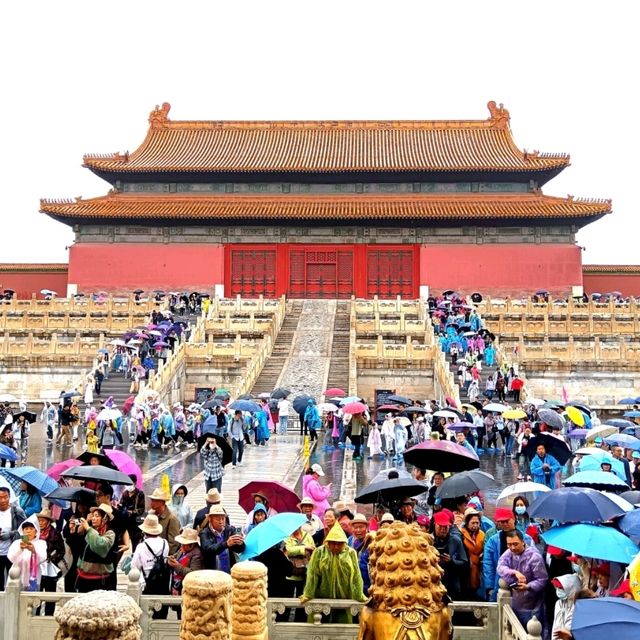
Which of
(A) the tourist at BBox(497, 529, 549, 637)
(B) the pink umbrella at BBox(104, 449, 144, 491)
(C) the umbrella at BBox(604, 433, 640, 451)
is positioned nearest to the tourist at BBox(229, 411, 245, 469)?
(B) the pink umbrella at BBox(104, 449, 144, 491)

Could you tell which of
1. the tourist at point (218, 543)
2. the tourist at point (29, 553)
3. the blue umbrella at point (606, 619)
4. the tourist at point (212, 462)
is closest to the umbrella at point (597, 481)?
the tourist at point (218, 543)

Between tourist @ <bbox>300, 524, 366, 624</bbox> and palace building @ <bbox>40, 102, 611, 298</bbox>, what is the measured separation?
35.5 metres

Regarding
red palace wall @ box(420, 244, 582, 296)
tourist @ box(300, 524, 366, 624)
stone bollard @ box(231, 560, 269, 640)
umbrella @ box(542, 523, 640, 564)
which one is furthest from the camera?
red palace wall @ box(420, 244, 582, 296)

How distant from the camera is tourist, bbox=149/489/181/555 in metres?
7.84

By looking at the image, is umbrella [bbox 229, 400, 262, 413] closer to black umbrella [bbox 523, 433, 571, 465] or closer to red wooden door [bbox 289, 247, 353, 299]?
black umbrella [bbox 523, 433, 571, 465]

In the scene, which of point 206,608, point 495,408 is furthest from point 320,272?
point 206,608

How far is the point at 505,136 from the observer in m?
48.5

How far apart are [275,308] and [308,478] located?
23.5m

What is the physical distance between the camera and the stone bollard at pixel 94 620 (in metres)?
4.37

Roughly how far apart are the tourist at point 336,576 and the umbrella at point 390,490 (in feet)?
6.48

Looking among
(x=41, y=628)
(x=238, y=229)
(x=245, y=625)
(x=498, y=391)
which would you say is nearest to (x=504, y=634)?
(x=245, y=625)

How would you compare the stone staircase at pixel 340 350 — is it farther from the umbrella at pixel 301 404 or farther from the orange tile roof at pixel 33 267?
the orange tile roof at pixel 33 267

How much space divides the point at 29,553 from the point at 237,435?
9645 millimetres

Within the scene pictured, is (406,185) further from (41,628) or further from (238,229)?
(41,628)
